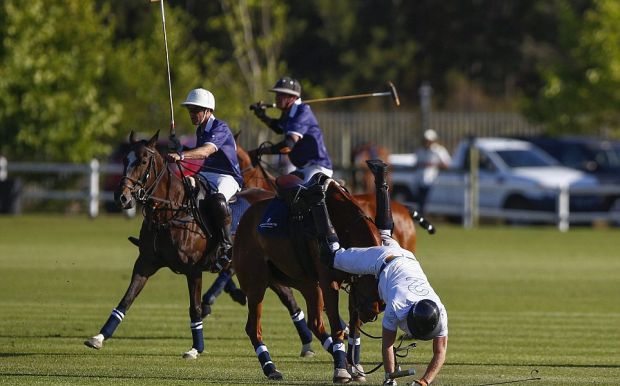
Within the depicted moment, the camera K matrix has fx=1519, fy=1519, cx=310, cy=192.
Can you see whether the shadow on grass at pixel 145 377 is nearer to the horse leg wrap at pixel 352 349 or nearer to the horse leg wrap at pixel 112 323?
the horse leg wrap at pixel 352 349

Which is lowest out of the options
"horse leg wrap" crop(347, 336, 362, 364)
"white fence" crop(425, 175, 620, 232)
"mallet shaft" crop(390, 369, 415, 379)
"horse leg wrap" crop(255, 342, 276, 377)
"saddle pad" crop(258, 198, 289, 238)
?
"white fence" crop(425, 175, 620, 232)

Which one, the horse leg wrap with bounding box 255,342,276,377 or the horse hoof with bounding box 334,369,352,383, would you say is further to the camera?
the horse leg wrap with bounding box 255,342,276,377

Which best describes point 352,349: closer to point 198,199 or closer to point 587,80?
point 198,199

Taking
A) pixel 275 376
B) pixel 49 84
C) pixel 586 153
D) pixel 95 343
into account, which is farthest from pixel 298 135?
pixel 49 84

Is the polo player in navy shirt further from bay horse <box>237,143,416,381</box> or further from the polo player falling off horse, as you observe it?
the polo player falling off horse

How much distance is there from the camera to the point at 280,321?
17.8 metres

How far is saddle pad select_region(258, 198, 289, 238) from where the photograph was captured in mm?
12633

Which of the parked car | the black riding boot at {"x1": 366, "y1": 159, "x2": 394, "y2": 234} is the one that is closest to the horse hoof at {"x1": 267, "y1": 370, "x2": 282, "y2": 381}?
the black riding boot at {"x1": 366, "y1": 159, "x2": 394, "y2": 234}

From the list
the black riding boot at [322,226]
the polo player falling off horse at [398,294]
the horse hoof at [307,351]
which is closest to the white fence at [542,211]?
the horse hoof at [307,351]

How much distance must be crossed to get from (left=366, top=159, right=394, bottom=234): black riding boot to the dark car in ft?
85.5

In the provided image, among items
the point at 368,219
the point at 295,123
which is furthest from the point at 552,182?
the point at 368,219

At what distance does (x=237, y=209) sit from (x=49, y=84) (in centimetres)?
2500

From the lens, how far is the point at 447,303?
65.5ft

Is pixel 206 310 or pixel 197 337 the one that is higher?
pixel 197 337
